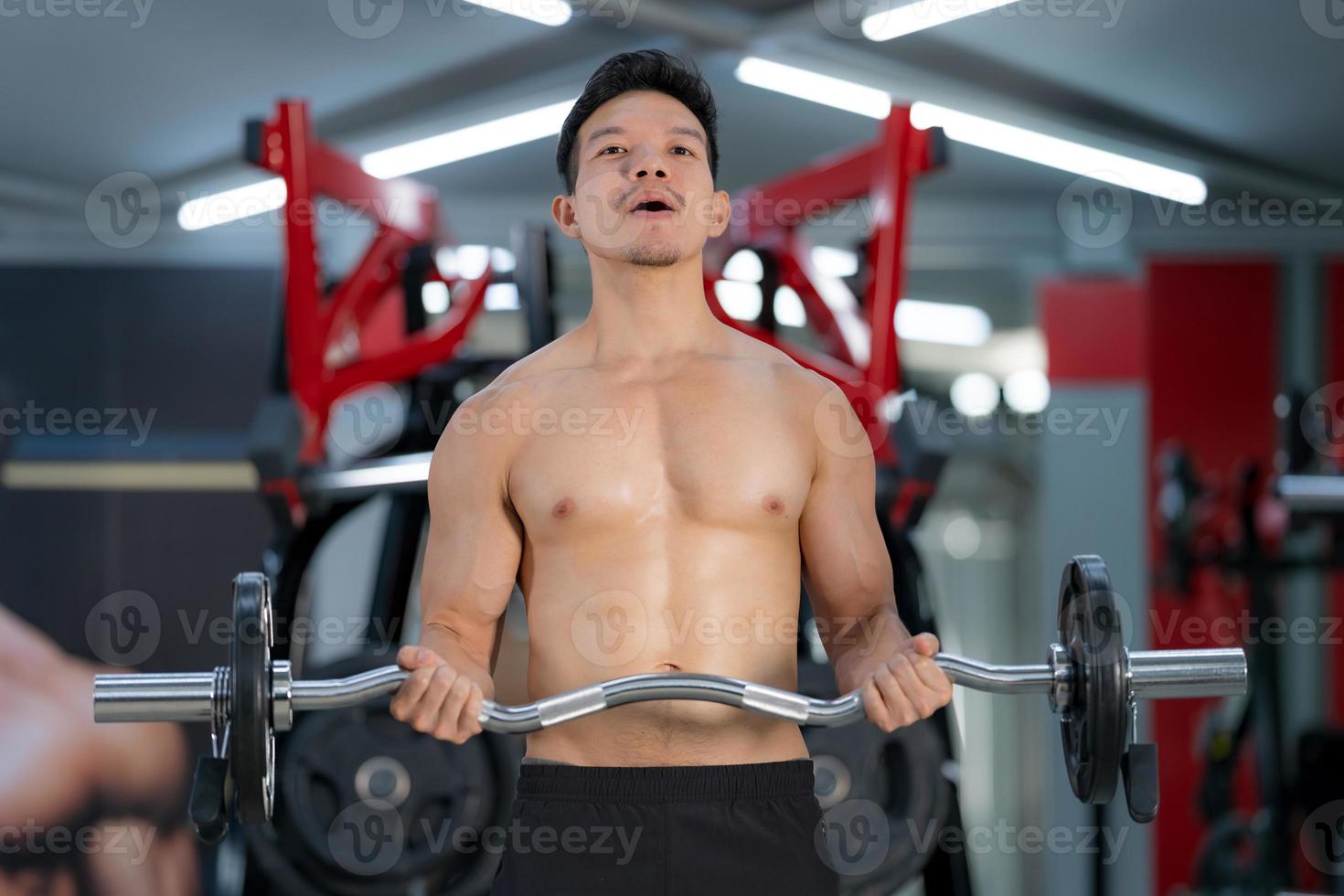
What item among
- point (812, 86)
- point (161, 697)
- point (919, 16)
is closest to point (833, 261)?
point (812, 86)

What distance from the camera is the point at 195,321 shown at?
16.6 ft

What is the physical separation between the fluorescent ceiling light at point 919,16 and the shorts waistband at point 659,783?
297 centimetres

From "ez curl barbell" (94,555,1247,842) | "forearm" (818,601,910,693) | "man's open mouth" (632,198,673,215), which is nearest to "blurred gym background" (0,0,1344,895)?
"forearm" (818,601,910,693)

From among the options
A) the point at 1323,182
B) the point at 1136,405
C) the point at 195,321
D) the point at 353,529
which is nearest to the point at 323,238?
the point at 195,321

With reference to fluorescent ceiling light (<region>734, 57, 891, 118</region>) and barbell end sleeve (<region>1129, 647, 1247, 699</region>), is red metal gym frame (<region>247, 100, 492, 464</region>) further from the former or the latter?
barbell end sleeve (<region>1129, 647, 1247, 699</region>)

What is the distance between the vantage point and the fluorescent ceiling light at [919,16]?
401 cm

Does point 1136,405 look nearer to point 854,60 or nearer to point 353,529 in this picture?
point 854,60

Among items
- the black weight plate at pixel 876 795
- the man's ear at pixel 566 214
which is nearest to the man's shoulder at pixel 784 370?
the man's ear at pixel 566 214

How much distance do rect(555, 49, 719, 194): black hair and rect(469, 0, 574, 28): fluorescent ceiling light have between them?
2282 millimetres

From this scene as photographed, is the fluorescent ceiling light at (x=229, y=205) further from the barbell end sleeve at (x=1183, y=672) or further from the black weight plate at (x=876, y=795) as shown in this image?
Answer: the barbell end sleeve at (x=1183, y=672)

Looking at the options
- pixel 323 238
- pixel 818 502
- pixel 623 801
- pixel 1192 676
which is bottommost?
pixel 623 801

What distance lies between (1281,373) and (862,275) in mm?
3943

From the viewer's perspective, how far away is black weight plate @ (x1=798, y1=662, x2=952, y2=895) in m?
2.60

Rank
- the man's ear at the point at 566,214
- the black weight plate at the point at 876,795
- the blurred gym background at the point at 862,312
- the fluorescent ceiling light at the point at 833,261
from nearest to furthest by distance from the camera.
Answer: the man's ear at the point at 566,214
the black weight plate at the point at 876,795
the blurred gym background at the point at 862,312
the fluorescent ceiling light at the point at 833,261
